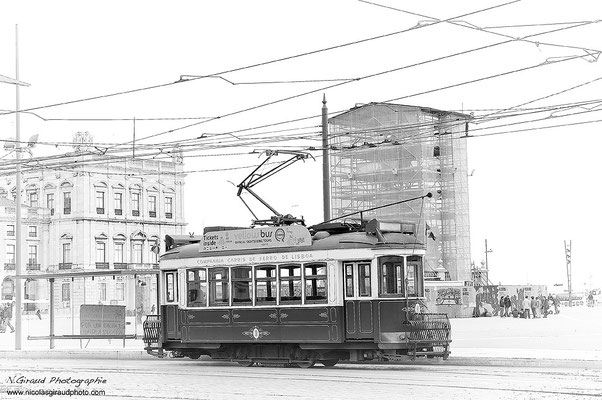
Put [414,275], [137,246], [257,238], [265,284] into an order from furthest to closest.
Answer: [137,246]
[257,238]
[265,284]
[414,275]

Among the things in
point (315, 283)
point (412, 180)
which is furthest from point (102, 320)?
point (412, 180)

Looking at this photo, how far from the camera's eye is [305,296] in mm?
21766

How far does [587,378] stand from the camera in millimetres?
17500

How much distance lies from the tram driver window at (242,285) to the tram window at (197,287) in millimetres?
893

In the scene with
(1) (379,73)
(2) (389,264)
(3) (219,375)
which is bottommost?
(3) (219,375)

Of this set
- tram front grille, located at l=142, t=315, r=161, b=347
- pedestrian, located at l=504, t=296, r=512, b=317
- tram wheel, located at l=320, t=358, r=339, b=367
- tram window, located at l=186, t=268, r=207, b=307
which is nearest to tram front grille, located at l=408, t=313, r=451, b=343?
tram wheel, located at l=320, t=358, r=339, b=367

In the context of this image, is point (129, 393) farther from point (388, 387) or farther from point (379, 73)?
point (379, 73)

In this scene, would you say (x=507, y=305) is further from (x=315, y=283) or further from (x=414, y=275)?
(x=315, y=283)

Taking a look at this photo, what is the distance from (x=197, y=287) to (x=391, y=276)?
485 centimetres

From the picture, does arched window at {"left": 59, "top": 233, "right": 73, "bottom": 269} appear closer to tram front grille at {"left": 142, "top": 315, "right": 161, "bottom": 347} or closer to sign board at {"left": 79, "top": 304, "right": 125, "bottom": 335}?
sign board at {"left": 79, "top": 304, "right": 125, "bottom": 335}

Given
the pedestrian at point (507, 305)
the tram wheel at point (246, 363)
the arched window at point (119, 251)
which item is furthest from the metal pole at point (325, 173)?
the arched window at point (119, 251)

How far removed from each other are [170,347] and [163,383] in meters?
6.67

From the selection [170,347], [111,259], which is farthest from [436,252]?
[170,347]

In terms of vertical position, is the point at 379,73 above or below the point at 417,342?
above
